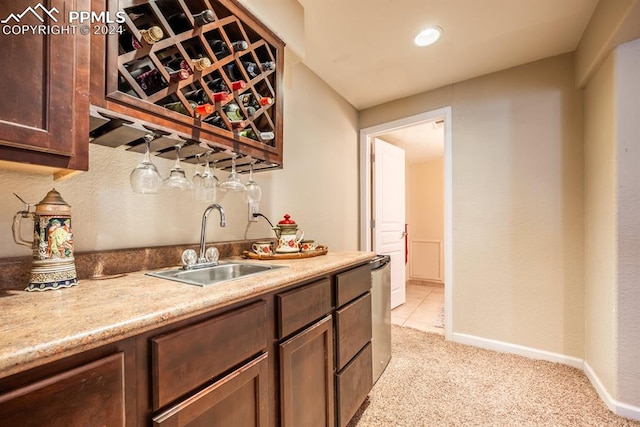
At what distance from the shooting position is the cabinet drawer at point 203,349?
0.64 m

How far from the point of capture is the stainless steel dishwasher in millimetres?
1869

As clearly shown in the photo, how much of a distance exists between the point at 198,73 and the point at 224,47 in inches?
8.8

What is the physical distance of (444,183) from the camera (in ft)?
8.47

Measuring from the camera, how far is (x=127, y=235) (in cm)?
119

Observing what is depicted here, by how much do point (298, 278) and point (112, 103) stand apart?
84 cm

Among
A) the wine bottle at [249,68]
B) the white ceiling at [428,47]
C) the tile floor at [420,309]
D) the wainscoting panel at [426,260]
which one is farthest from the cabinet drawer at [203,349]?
the wainscoting panel at [426,260]

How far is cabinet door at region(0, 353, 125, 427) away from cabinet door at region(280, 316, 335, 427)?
527 millimetres

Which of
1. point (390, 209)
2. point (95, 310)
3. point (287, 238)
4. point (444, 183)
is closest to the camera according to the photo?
point (95, 310)

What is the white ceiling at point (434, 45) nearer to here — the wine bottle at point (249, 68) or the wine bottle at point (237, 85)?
the wine bottle at point (249, 68)

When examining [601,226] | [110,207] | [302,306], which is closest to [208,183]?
[110,207]

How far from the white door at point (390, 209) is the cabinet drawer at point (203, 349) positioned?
2399mm

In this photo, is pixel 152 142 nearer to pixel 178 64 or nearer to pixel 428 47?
pixel 178 64

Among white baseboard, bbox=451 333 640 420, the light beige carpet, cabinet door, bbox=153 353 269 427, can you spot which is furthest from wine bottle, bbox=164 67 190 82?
white baseboard, bbox=451 333 640 420

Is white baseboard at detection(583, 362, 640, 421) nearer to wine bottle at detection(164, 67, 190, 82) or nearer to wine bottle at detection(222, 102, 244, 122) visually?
wine bottle at detection(222, 102, 244, 122)
